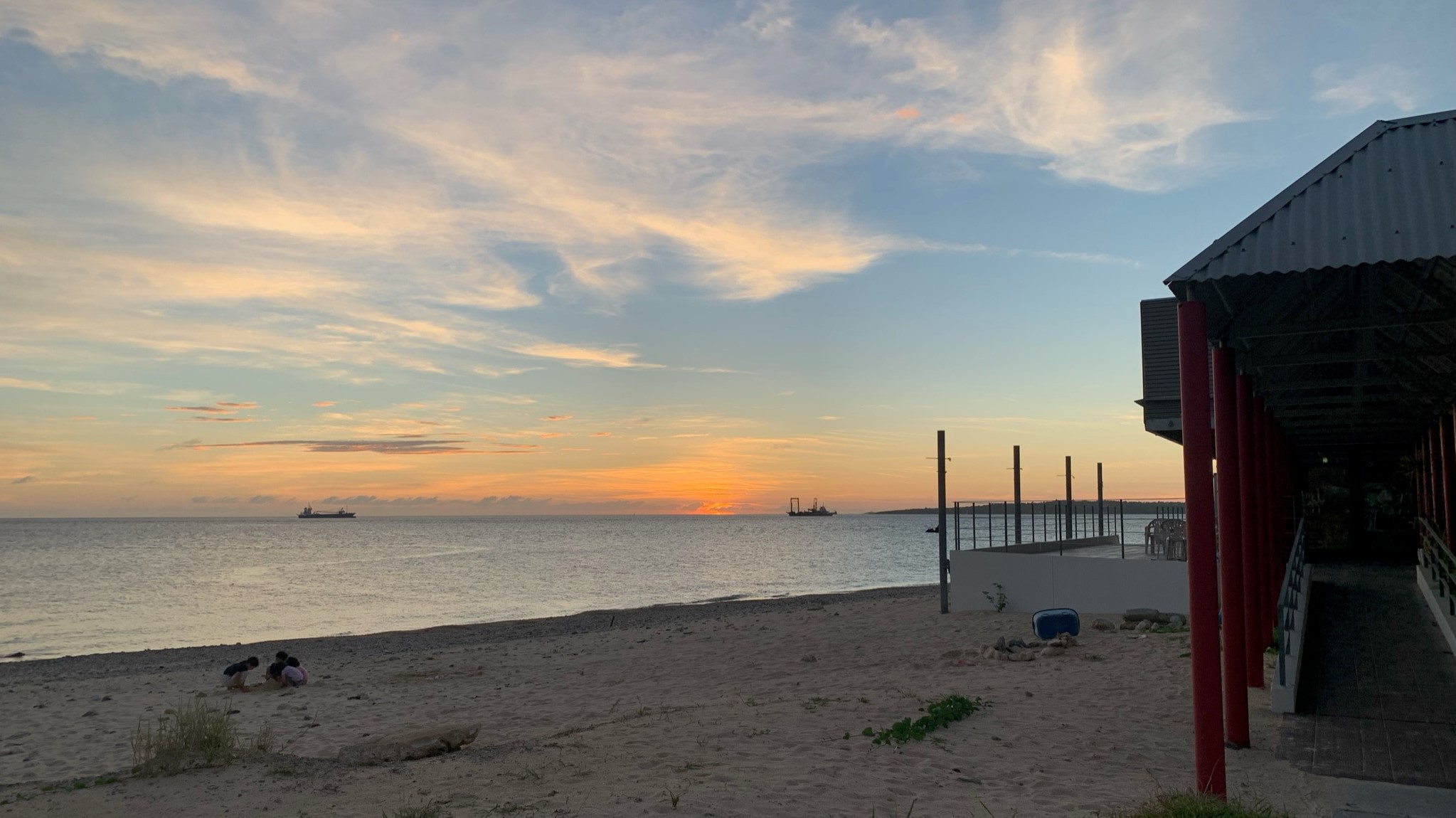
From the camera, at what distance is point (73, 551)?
93.8 metres

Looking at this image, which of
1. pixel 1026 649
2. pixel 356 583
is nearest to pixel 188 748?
pixel 1026 649

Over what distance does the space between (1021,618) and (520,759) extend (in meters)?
13.4

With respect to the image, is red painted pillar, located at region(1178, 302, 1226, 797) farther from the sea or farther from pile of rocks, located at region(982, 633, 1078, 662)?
the sea

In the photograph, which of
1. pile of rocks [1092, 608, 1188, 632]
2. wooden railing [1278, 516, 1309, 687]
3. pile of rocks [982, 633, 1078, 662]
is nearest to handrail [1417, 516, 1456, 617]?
wooden railing [1278, 516, 1309, 687]

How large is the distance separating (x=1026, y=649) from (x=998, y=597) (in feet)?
20.7

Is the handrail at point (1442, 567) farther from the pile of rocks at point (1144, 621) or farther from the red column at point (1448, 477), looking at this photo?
the pile of rocks at point (1144, 621)

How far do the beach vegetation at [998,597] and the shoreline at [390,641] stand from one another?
10.4 meters

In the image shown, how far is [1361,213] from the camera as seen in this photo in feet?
23.4

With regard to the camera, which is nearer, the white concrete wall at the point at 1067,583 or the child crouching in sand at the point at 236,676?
the child crouching in sand at the point at 236,676

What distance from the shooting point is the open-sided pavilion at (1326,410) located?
7.14 m

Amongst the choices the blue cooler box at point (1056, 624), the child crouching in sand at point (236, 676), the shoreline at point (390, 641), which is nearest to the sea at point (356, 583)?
the shoreline at point (390, 641)

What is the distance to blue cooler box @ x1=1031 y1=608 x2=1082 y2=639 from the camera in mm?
16094

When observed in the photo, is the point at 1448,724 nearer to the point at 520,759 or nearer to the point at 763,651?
the point at 520,759

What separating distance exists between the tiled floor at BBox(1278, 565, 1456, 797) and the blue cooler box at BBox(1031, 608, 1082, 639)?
12.1 feet
